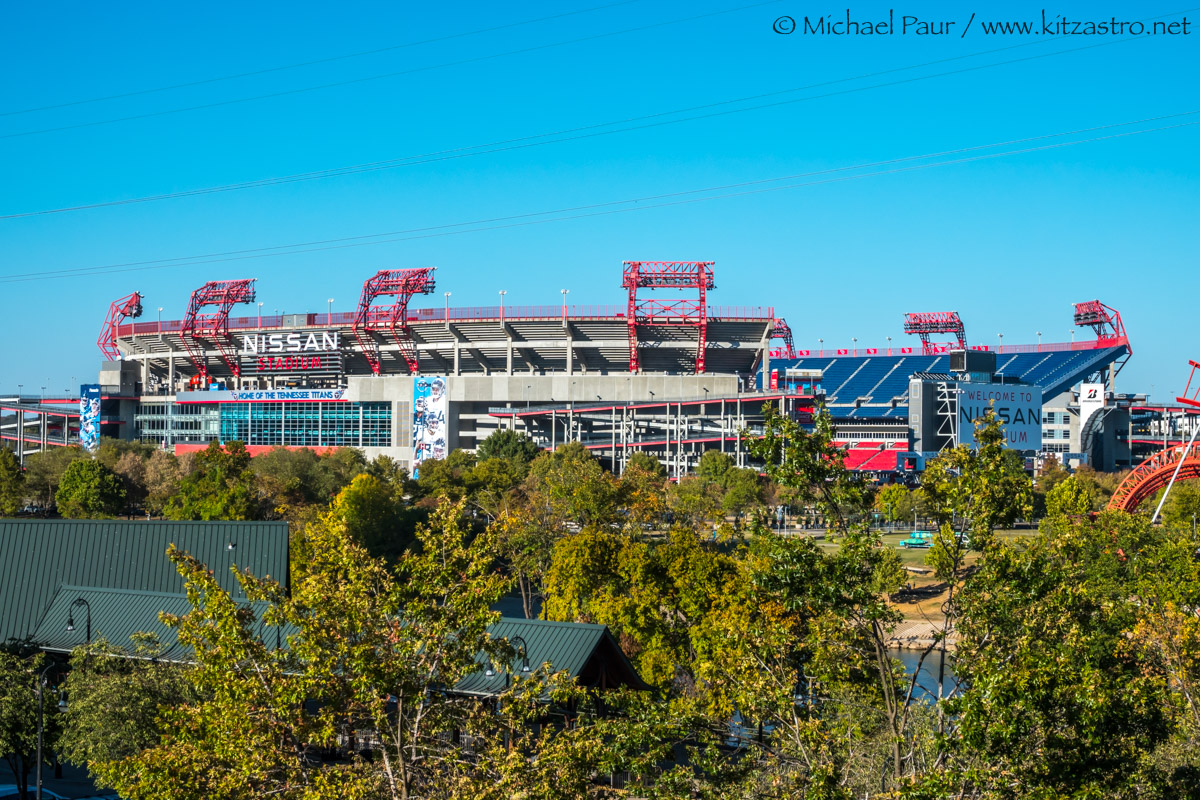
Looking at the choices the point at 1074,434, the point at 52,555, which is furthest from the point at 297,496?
the point at 1074,434

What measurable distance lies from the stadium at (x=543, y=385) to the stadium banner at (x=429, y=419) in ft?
0.43

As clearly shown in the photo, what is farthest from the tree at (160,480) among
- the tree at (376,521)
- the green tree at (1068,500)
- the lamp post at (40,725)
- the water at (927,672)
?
the green tree at (1068,500)

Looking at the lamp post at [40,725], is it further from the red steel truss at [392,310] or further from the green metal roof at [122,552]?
the red steel truss at [392,310]

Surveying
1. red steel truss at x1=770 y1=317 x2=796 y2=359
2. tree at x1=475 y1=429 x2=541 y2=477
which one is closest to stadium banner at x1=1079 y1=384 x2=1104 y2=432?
red steel truss at x1=770 y1=317 x2=796 y2=359

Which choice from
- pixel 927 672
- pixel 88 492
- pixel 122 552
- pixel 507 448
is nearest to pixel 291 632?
pixel 122 552

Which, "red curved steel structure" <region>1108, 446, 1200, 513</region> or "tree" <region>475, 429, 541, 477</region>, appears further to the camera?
"tree" <region>475, 429, 541, 477</region>

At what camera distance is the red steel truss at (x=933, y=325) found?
127125 mm

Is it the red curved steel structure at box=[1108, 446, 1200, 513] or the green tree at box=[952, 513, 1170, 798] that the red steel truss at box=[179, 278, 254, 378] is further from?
the green tree at box=[952, 513, 1170, 798]

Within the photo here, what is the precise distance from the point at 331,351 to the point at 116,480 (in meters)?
39.0

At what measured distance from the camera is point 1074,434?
4126 inches

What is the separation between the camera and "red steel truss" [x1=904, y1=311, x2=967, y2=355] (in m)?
127

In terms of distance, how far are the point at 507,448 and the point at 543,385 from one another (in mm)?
16355

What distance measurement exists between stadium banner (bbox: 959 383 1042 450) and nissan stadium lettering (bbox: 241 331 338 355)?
55420 millimetres

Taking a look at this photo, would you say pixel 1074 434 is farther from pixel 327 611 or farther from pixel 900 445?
pixel 327 611
